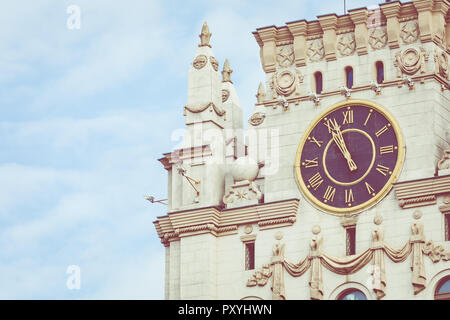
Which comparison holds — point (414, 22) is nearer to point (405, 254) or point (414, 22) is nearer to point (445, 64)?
point (445, 64)

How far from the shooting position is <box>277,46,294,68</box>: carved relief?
243 ft

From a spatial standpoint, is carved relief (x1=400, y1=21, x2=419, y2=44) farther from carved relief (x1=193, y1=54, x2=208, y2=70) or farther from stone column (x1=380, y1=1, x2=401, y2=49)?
carved relief (x1=193, y1=54, x2=208, y2=70)

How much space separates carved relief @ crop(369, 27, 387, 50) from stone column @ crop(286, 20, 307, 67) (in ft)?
8.64

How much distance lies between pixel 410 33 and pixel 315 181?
645 cm

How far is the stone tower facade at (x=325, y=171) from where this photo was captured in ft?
228

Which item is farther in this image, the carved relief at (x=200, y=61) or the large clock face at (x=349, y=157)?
the carved relief at (x=200, y=61)

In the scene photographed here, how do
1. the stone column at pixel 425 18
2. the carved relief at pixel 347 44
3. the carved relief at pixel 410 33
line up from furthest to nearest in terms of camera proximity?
1. the carved relief at pixel 347 44
2. the carved relief at pixel 410 33
3. the stone column at pixel 425 18

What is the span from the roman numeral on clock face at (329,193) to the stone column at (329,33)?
512 centimetres

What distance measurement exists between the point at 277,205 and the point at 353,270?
4.01 m

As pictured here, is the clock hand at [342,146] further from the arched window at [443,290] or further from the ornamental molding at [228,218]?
the arched window at [443,290]

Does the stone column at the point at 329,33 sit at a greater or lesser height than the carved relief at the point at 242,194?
greater

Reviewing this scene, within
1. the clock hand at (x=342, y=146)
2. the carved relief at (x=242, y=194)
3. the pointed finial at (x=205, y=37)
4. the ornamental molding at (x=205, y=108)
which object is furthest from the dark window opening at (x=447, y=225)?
the pointed finial at (x=205, y=37)

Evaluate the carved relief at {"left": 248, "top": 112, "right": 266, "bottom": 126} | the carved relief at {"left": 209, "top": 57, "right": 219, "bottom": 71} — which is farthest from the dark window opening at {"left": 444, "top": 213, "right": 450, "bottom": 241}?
the carved relief at {"left": 209, "top": 57, "right": 219, "bottom": 71}

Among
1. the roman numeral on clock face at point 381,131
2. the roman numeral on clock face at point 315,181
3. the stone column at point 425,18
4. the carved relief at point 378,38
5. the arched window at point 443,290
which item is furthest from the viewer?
the carved relief at point 378,38
